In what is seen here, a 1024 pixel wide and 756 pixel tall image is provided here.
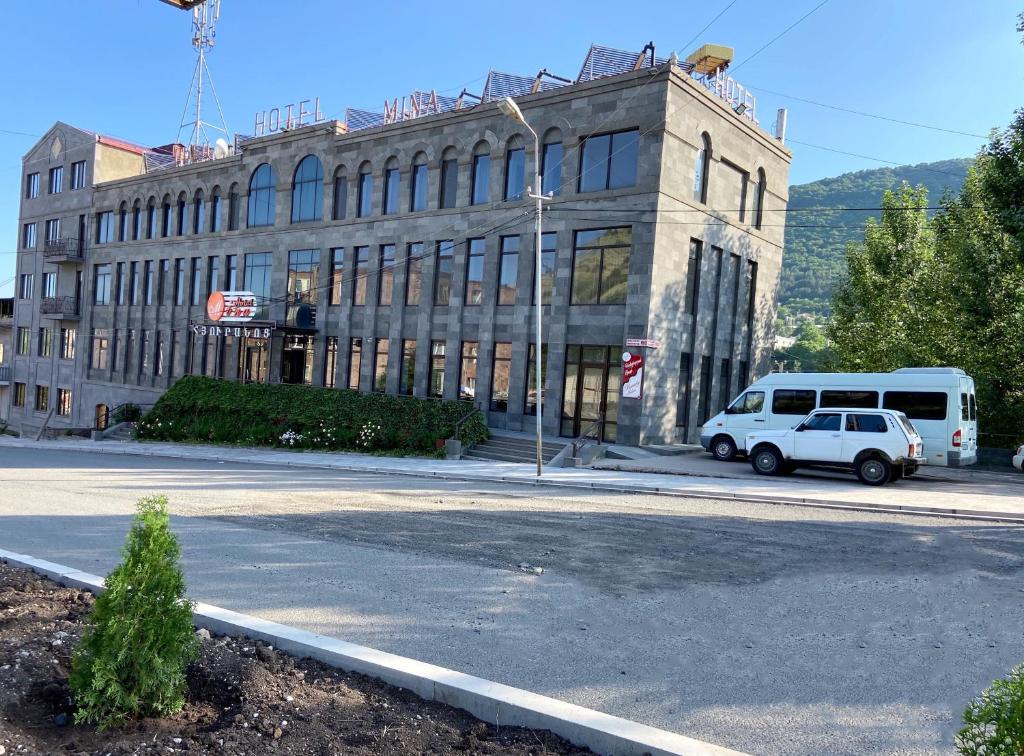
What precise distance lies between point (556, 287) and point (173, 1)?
18.2 meters

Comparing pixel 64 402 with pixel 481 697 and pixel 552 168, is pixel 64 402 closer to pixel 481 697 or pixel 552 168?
pixel 552 168

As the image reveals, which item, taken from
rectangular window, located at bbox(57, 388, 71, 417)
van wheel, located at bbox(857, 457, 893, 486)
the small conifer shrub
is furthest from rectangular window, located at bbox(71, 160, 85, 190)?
the small conifer shrub

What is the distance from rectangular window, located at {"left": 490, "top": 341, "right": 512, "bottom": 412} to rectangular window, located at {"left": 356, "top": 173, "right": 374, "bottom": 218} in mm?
9906

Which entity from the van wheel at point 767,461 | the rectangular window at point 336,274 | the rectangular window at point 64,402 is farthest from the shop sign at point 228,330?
the van wheel at point 767,461

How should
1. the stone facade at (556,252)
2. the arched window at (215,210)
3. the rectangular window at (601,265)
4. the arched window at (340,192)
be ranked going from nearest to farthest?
the stone facade at (556,252)
the rectangular window at (601,265)
the arched window at (340,192)
the arched window at (215,210)

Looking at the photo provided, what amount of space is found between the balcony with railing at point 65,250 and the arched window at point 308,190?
21261mm

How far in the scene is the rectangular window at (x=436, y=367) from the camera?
30.3 meters

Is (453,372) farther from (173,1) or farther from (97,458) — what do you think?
(173,1)

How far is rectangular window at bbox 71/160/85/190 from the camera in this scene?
48.4m

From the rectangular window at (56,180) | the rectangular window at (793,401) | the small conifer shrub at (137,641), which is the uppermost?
the rectangular window at (56,180)

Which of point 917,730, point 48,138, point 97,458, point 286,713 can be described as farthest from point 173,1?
point 48,138

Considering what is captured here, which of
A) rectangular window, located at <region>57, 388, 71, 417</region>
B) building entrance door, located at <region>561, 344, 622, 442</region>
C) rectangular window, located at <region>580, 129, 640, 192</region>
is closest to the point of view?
rectangular window, located at <region>580, 129, 640, 192</region>

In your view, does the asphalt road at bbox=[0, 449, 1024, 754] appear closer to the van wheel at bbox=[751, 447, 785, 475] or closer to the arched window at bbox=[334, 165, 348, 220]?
the van wheel at bbox=[751, 447, 785, 475]

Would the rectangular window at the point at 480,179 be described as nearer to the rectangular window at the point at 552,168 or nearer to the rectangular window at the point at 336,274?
the rectangular window at the point at 552,168
